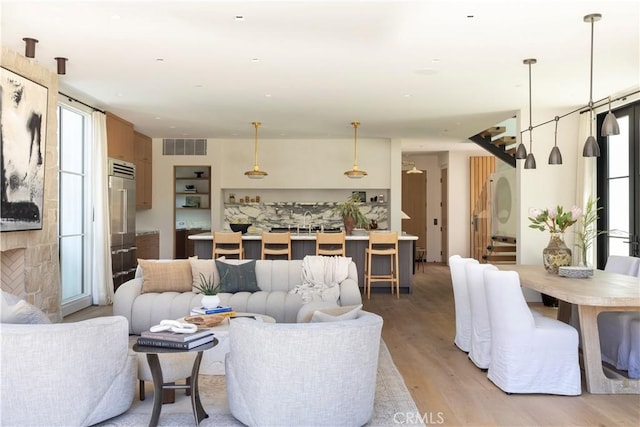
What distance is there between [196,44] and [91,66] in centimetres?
143

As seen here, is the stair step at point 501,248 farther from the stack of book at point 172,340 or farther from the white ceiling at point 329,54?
the stack of book at point 172,340

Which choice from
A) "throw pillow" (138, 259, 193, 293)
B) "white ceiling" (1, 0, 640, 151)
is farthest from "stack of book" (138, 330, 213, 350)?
"throw pillow" (138, 259, 193, 293)

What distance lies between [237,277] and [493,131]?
6.03 meters

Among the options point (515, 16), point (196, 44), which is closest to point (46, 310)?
point (196, 44)

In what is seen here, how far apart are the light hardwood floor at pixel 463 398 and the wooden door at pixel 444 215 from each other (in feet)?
22.4

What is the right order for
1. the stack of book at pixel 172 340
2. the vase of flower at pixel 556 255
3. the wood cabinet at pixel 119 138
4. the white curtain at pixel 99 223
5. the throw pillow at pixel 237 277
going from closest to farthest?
the stack of book at pixel 172 340 → the vase of flower at pixel 556 255 → the throw pillow at pixel 237 277 → the white curtain at pixel 99 223 → the wood cabinet at pixel 119 138

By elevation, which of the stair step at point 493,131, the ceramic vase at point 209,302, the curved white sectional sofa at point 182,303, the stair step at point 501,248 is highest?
the stair step at point 493,131

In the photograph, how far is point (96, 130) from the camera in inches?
281

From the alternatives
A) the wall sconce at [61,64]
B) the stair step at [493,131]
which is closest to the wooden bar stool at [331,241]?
the stair step at [493,131]

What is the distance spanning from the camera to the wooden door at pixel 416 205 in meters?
13.1

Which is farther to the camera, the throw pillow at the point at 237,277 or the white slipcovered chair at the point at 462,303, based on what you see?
the throw pillow at the point at 237,277

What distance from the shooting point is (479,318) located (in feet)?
14.1

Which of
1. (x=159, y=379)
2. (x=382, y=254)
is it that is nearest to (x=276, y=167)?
(x=382, y=254)

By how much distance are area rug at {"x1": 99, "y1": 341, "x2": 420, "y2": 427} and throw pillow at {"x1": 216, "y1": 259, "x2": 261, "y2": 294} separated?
4.90ft
